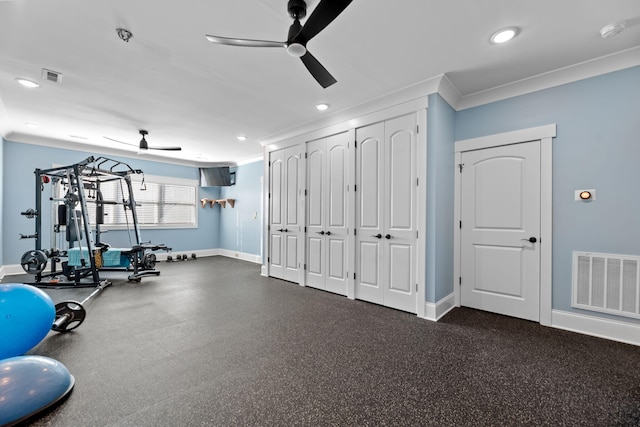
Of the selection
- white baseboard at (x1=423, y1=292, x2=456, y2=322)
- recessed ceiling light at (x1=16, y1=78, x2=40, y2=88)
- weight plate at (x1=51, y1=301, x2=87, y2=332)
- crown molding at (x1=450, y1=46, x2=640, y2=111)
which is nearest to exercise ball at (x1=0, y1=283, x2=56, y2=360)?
weight plate at (x1=51, y1=301, x2=87, y2=332)

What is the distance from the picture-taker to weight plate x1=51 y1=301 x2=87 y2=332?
8.78 ft

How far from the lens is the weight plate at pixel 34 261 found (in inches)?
167

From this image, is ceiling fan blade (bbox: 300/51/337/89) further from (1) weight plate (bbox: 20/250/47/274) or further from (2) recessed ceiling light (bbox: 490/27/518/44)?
(1) weight plate (bbox: 20/250/47/274)

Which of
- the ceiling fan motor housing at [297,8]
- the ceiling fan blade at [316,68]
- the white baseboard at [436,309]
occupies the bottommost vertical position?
the white baseboard at [436,309]

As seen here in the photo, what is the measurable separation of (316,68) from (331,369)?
7.80 ft

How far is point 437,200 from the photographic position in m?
3.24

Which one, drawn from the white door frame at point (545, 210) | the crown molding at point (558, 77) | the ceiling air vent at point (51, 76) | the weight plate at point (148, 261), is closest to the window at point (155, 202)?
the weight plate at point (148, 261)

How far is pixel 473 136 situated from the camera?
3.51m

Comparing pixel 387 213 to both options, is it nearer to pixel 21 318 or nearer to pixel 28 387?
pixel 28 387

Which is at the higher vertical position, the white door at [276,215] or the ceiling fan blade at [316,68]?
the ceiling fan blade at [316,68]

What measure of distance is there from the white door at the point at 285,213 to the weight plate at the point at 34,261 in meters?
3.63

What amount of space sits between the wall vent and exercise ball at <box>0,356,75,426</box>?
4473 mm

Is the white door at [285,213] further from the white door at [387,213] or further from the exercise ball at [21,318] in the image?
the exercise ball at [21,318]

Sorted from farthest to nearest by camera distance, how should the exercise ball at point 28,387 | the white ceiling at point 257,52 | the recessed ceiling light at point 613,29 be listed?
the recessed ceiling light at point 613,29 → the white ceiling at point 257,52 → the exercise ball at point 28,387
